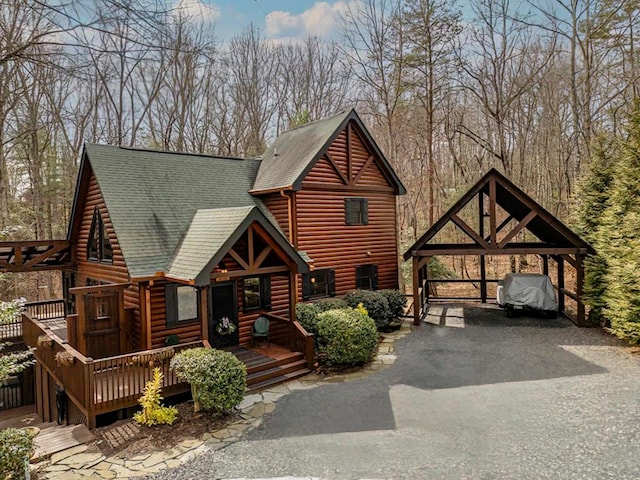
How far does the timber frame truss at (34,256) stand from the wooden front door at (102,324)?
4.71 metres

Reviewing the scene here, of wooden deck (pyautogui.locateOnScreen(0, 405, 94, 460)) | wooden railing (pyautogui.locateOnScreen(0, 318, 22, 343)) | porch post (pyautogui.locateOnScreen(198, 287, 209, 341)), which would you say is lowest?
wooden deck (pyautogui.locateOnScreen(0, 405, 94, 460))

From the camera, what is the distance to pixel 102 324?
1016cm

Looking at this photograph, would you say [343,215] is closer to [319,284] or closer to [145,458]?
[319,284]

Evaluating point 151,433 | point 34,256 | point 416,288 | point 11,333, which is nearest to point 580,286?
point 416,288

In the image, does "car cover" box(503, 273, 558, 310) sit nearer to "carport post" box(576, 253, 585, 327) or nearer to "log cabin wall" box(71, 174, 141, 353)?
"carport post" box(576, 253, 585, 327)

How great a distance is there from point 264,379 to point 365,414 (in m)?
2.85

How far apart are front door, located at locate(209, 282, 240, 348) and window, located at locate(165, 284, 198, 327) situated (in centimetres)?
47

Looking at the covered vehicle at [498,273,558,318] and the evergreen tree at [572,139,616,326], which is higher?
the evergreen tree at [572,139,616,326]

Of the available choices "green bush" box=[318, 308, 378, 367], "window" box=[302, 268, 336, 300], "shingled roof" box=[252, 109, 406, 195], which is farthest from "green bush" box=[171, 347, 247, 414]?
"shingled roof" box=[252, 109, 406, 195]

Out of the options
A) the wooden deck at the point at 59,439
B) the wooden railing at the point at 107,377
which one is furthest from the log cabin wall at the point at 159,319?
the wooden deck at the point at 59,439

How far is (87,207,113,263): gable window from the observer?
38.8 feet

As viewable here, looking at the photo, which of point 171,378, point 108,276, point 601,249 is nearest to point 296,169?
point 108,276

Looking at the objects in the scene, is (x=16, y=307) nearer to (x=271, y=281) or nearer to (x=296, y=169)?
(x=271, y=281)

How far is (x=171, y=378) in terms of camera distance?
8.56 m
